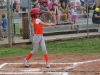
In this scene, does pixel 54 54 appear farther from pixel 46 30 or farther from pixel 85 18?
pixel 85 18

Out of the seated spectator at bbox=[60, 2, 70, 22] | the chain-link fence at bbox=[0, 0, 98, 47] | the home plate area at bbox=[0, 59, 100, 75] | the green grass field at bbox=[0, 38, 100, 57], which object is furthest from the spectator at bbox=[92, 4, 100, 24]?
the home plate area at bbox=[0, 59, 100, 75]

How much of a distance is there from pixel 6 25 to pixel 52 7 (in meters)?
2.43

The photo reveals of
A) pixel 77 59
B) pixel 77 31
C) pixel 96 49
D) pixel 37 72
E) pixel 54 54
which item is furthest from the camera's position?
pixel 77 31

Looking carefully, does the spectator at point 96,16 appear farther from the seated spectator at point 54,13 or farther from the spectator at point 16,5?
the spectator at point 16,5

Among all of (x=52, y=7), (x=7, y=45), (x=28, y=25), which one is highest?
(x=52, y=7)

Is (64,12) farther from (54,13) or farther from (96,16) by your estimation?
(96,16)

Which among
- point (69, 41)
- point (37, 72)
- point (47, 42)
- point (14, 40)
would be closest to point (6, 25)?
point (14, 40)

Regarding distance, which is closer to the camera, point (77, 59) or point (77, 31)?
point (77, 59)

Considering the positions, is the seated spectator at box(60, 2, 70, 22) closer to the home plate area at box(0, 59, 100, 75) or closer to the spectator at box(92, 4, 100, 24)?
the spectator at box(92, 4, 100, 24)

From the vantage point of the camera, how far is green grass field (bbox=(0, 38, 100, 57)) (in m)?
11.2

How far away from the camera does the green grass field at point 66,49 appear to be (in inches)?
441

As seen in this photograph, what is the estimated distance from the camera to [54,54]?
422 inches

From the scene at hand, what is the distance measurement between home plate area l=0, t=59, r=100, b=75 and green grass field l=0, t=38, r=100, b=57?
2.22m

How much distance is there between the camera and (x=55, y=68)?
806 cm
